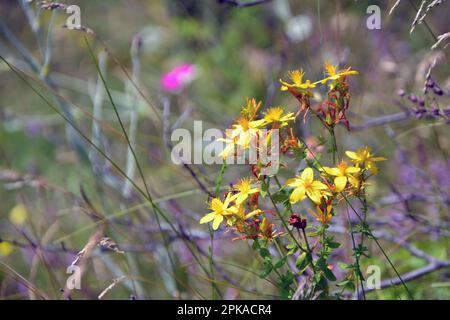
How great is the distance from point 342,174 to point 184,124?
2.30m

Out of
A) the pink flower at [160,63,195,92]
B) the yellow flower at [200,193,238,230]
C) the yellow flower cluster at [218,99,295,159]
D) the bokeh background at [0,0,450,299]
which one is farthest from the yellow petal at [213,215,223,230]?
the pink flower at [160,63,195,92]

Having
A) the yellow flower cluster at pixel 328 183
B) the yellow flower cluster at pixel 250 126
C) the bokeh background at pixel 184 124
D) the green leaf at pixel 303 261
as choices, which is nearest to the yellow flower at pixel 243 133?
the yellow flower cluster at pixel 250 126

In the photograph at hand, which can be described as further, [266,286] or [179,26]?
[179,26]

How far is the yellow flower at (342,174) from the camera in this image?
1186 millimetres

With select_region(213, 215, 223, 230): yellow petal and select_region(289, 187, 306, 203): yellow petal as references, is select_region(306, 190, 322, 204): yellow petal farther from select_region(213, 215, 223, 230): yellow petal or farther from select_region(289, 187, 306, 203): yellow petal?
select_region(213, 215, 223, 230): yellow petal

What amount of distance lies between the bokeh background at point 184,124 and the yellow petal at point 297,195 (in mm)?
634

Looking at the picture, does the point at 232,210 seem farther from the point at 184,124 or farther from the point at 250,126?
the point at 184,124

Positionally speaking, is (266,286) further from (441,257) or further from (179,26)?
(179,26)

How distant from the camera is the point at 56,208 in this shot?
322cm

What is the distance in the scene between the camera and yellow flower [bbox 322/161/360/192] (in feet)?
3.89

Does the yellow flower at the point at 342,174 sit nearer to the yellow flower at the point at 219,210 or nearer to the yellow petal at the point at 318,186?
the yellow petal at the point at 318,186

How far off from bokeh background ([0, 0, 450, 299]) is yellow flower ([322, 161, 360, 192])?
541mm

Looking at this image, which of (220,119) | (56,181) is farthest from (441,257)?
(56,181)
